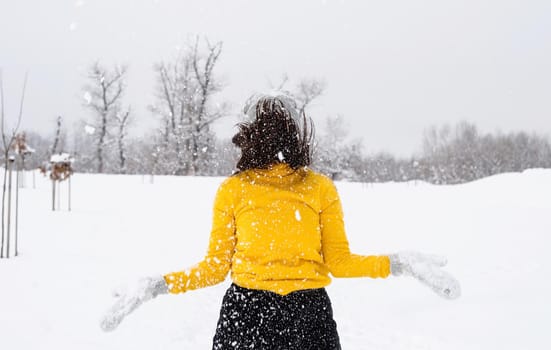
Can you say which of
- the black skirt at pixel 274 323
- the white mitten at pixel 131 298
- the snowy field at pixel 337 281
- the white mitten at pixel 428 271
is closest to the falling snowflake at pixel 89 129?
the snowy field at pixel 337 281

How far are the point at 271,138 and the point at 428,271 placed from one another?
748mm

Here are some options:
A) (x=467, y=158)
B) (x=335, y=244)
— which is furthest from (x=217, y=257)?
(x=467, y=158)

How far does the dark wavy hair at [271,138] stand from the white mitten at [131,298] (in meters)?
0.54

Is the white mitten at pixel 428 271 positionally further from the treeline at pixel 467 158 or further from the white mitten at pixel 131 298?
the treeline at pixel 467 158

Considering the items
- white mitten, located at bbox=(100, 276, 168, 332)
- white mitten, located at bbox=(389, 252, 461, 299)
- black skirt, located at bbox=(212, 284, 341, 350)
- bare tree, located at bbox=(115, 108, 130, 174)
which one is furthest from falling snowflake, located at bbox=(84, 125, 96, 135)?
white mitten, located at bbox=(389, 252, 461, 299)

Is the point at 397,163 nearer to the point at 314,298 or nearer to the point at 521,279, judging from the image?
the point at 521,279

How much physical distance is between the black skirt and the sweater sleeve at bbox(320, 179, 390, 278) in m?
0.15

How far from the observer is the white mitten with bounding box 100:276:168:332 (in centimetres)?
154

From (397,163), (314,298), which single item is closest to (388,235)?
(314,298)

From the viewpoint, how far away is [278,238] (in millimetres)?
1561

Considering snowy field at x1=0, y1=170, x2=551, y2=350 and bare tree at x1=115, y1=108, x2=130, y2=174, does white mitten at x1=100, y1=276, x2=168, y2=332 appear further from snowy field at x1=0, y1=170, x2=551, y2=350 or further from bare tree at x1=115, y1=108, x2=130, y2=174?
bare tree at x1=115, y1=108, x2=130, y2=174

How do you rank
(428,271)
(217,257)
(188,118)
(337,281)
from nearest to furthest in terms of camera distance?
1. (428,271)
2. (217,257)
3. (337,281)
4. (188,118)

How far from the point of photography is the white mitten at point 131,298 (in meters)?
1.54

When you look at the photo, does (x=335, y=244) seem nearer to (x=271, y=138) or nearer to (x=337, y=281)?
(x=271, y=138)
